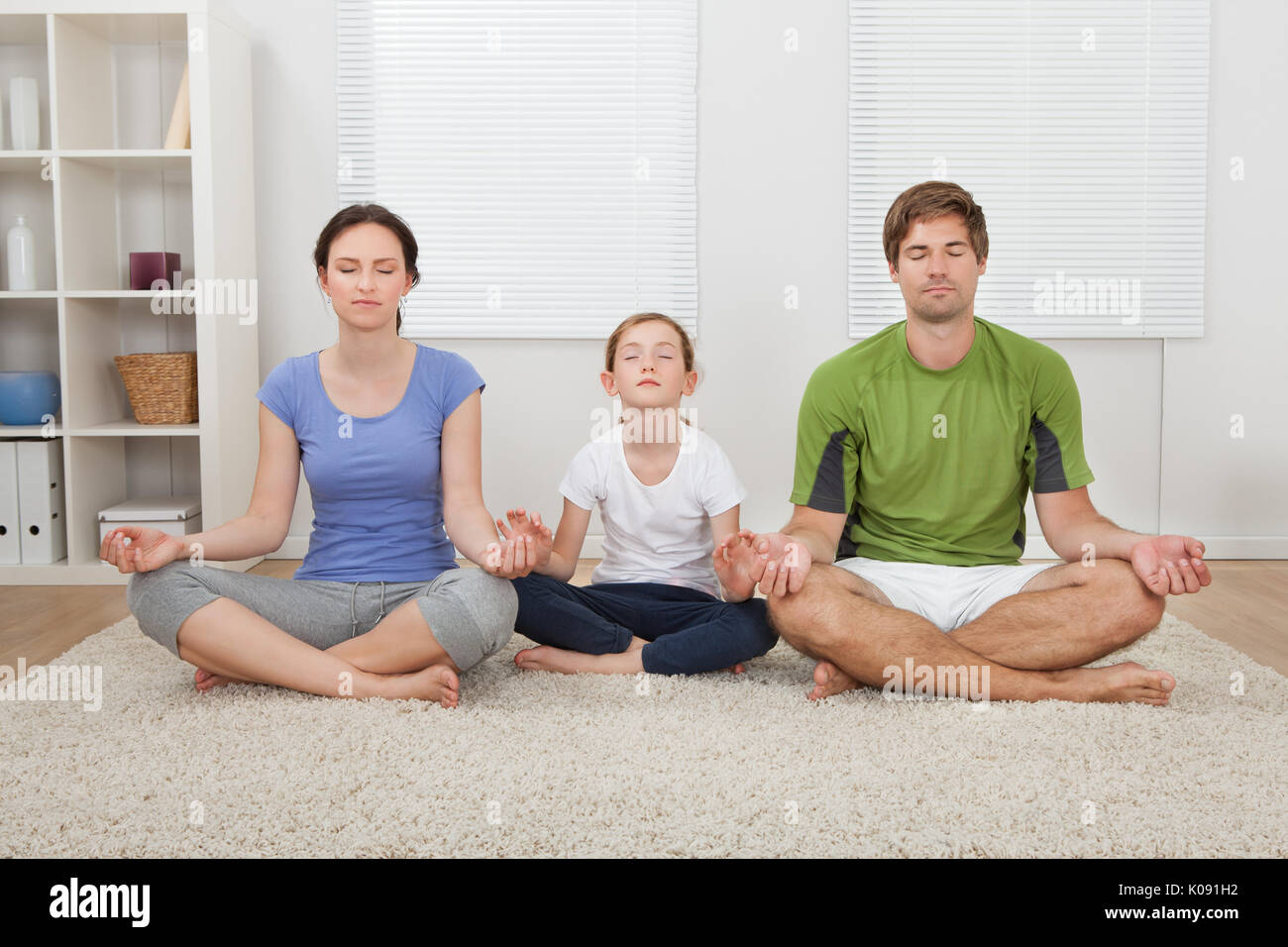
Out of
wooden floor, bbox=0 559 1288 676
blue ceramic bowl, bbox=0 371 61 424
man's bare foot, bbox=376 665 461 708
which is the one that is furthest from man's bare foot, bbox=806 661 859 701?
blue ceramic bowl, bbox=0 371 61 424

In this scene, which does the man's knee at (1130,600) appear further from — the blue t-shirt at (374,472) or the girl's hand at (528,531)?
the blue t-shirt at (374,472)

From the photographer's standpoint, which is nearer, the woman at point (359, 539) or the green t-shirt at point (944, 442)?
the woman at point (359, 539)

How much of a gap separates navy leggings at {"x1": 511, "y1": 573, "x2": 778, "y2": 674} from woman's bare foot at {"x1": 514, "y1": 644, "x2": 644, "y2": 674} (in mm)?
14

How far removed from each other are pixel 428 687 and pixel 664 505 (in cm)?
58

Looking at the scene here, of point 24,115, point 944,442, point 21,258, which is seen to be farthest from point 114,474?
point 944,442

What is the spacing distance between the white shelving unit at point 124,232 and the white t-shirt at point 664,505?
4.73ft

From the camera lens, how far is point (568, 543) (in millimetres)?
2084

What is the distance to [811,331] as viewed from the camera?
3354 mm

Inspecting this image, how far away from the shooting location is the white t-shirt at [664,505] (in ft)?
6.81

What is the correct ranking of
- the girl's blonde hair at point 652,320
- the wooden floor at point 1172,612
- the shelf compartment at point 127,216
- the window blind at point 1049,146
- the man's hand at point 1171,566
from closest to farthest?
the man's hand at point 1171,566 → the girl's blonde hair at point 652,320 → the wooden floor at point 1172,612 → the shelf compartment at point 127,216 → the window blind at point 1049,146

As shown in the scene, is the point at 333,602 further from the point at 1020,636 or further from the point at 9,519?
the point at 9,519

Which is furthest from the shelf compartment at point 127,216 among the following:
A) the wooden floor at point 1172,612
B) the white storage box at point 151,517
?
the wooden floor at point 1172,612

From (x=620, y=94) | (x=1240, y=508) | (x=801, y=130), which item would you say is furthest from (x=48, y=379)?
(x=1240, y=508)

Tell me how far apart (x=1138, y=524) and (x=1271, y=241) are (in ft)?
3.14
